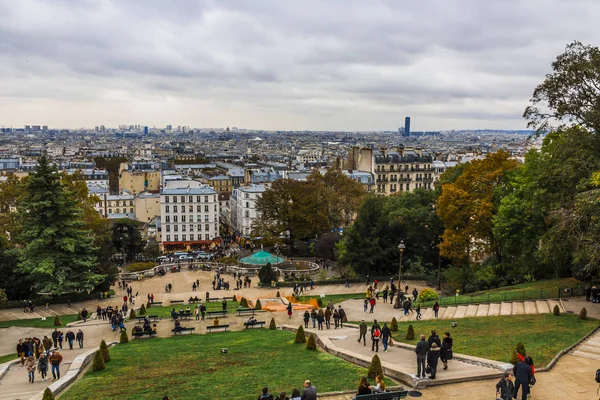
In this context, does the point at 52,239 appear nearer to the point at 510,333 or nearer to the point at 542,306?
the point at 510,333

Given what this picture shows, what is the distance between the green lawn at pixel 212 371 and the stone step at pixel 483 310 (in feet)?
36.3

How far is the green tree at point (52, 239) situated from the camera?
41.0 meters

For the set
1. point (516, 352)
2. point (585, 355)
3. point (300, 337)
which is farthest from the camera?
point (300, 337)

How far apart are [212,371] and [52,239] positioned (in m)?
26.1

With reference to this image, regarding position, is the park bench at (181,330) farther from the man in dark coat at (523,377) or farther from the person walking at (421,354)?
the man in dark coat at (523,377)

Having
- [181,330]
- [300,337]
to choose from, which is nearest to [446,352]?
[300,337]

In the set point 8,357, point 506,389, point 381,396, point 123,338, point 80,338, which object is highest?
point 506,389

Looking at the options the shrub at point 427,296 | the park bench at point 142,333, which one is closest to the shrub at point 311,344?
the park bench at point 142,333

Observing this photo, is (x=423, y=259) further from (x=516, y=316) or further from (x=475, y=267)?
(x=516, y=316)

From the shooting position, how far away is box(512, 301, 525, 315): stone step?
2973 centimetres

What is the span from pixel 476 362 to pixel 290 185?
53.0 meters

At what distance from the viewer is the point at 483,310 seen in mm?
31547

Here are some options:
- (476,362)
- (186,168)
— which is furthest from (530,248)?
(186,168)

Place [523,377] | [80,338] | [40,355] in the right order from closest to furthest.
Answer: [523,377] → [40,355] → [80,338]
